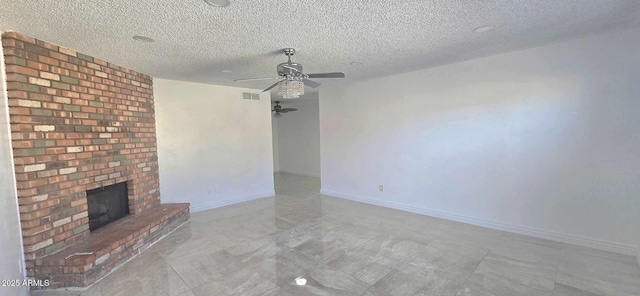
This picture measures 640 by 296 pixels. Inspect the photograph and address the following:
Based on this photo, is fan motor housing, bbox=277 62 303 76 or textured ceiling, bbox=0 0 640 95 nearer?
textured ceiling, bbox=0 0 640 95

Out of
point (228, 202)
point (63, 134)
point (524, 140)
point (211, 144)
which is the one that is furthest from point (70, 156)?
point (524, 140)

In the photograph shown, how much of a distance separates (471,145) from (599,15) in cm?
197

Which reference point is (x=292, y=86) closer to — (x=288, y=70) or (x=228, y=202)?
(x=288, y=70)

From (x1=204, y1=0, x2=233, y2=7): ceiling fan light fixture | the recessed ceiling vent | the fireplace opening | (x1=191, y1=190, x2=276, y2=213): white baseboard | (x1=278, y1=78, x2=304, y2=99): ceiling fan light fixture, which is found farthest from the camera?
the recessed ceiling vent

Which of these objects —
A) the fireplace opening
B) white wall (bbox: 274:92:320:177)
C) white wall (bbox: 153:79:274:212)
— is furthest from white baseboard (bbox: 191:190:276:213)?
white wall (bbox: 274:92:320:177)

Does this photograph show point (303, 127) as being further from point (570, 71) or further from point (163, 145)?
point (570, 71)

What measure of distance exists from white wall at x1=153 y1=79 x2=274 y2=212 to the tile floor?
39.5 inches

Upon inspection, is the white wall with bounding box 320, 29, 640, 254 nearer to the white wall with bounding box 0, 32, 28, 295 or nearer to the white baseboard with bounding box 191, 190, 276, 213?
the white baseboard with bounding box 191, 190, 276, 213

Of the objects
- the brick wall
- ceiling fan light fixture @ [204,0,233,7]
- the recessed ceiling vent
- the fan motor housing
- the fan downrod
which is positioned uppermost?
ceiling fan light fixture @ [204,0,233,7]

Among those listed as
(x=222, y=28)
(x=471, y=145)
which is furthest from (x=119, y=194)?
(x=471, y=145)

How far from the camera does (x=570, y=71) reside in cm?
311

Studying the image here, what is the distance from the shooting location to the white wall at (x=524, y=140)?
289 centimetres

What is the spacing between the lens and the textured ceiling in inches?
80.4

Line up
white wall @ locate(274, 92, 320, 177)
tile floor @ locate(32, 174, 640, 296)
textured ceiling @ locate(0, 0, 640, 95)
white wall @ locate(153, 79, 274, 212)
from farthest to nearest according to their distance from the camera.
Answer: white wall @ locate(274, 92, 320, 177) < white wall @ locate(153, 79, 274, 212) < tile floor @ locate(32, 174, 640, 296) < textured ceiling @ locate(0, 0, 640, 95)
